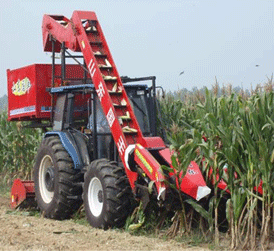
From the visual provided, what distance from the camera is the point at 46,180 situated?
9.45 m

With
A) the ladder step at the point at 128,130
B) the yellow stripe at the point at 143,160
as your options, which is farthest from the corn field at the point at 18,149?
the yellow stripe at the point at 143,160

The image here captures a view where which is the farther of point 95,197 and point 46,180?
point 46,180

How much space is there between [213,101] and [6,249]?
2941 millimetres

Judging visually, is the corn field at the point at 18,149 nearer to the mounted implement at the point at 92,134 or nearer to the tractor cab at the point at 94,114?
the mounted implement at the point at 92,134

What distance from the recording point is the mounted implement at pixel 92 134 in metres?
7.58

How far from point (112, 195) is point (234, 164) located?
165cm

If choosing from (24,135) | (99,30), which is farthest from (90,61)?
(24,135)

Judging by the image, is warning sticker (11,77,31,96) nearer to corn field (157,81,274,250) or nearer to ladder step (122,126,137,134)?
ladder step (122,126,137,134)

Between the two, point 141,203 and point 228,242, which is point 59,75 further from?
point 228,242

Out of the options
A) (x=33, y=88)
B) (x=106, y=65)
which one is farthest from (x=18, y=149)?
(x=106, y=65)

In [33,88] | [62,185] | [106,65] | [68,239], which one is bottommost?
[68,239]

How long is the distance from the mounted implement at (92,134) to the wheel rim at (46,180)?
2 cm

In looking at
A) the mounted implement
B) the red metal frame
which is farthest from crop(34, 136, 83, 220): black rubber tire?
the red metal frame

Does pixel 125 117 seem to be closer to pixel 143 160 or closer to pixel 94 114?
pixel 94 114
